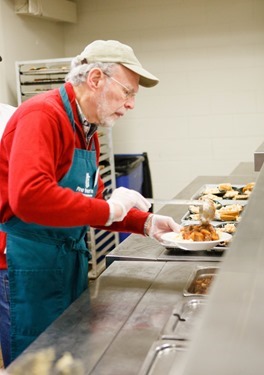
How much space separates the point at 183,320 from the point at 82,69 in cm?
96

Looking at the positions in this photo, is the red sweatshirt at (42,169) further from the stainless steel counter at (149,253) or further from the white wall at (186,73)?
the white wall at (186,73)

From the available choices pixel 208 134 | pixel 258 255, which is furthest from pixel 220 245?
pixel 208 134

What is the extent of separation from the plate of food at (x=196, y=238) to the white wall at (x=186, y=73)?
3079 mm

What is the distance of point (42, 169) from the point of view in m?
1.68

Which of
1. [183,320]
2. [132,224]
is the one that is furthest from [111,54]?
Answer: [183,320]

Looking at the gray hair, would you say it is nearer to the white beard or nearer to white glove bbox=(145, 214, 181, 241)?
the white beard

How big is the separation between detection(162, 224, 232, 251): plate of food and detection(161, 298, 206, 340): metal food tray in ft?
1.09

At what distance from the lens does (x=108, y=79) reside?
194cm

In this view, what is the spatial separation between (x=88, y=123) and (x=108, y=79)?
0.19m

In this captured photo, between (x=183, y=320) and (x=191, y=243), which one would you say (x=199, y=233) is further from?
(x=183, y=320)

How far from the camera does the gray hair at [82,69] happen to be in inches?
76.1

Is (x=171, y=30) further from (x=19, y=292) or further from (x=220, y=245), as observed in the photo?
(x=19, y=292)

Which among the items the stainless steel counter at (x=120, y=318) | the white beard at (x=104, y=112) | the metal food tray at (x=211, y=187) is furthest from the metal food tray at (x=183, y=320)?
the metal food tray at (x=211, y=187)

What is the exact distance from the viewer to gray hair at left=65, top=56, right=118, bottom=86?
1934 millimetres
